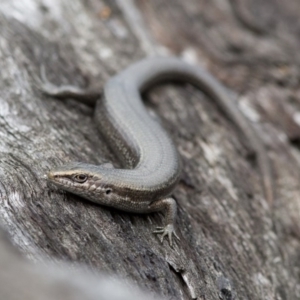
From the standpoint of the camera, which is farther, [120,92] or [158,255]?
[120,92]

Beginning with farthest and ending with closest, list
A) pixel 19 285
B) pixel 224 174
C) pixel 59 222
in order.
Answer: pixel 224 174, pixel 59 222, pixel 19 285

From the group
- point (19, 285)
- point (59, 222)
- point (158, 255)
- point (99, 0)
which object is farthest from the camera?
point (99, 0)

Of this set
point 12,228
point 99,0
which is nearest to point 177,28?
point 99,0

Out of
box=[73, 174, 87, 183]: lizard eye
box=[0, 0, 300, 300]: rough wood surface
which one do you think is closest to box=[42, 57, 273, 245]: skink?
box=[73, 174, 87, 183]: lizard eye

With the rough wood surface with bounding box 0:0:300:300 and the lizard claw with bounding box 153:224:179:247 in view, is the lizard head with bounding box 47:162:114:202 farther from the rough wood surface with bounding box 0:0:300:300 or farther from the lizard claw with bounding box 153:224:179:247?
the lizard claw with bounding box 153:224:179:247

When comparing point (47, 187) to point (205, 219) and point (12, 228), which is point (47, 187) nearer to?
point (12, 228)

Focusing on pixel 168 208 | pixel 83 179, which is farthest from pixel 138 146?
pixel 83 179

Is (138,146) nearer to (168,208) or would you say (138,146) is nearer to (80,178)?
(168,208)
